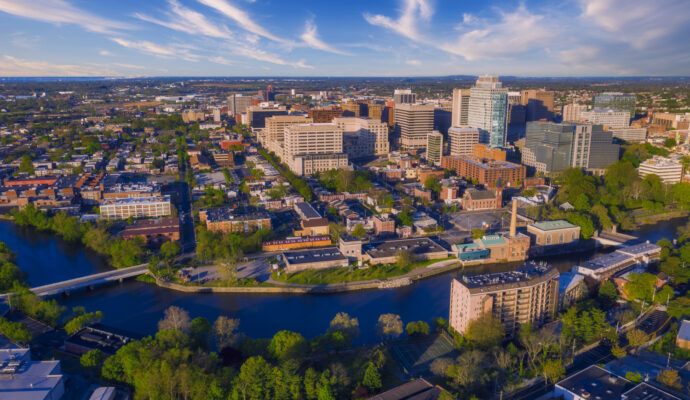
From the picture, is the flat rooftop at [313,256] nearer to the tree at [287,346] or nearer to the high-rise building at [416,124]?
the tree at [287,346]

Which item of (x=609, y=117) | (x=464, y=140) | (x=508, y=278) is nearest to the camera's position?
(x=508, y=278)

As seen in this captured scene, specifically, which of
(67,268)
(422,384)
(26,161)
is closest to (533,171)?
(422,384)

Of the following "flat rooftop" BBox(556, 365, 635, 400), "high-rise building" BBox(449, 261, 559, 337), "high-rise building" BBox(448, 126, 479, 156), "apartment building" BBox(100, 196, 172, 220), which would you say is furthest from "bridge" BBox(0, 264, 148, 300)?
"high-rise building" BBox(448, 126, 479, 156)

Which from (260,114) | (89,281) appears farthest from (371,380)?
(260,114)

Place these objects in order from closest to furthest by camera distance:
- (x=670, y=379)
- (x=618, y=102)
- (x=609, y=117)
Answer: (x=670, y=379), (x=609, y=117), (x=618, y=102)

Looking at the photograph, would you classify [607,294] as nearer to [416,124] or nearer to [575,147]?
[575,147]

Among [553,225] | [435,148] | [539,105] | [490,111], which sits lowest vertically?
[553,225]

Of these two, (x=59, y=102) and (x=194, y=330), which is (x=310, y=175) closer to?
(x=194, y=330)
